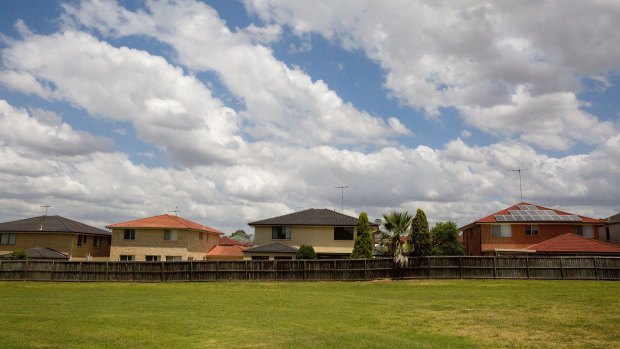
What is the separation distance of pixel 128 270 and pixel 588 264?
31.7m

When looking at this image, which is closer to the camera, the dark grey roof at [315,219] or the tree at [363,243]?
Result: the tree at [363,243]

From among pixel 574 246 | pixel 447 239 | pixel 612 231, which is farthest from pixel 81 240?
pixel 612 231

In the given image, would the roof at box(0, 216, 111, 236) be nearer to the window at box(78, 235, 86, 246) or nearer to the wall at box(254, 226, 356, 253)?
the window at box(78, 235, 86, 246)

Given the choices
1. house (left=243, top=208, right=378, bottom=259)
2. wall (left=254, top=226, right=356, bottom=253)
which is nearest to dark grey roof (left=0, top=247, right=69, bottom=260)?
house (left=243, top=208, right=378, bottom=259)

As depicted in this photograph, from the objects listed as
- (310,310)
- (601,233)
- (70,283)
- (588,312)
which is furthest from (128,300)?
(601,233)

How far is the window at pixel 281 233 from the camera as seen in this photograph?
54281mm

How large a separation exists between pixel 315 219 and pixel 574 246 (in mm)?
24194

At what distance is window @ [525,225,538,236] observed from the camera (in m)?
49.2

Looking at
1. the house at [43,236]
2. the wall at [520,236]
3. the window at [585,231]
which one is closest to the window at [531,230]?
the wall at [520,236]

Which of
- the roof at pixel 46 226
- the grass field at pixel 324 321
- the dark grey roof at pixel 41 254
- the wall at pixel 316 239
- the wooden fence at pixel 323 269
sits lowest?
the grass field at pixel 324 321

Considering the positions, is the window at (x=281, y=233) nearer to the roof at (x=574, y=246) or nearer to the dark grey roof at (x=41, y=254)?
the dark grey roof at (x=41, y=254)

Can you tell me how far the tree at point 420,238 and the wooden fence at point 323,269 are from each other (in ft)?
8.30

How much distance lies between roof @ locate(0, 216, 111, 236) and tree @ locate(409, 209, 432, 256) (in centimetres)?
3764

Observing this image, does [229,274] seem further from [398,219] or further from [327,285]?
[398,219]
